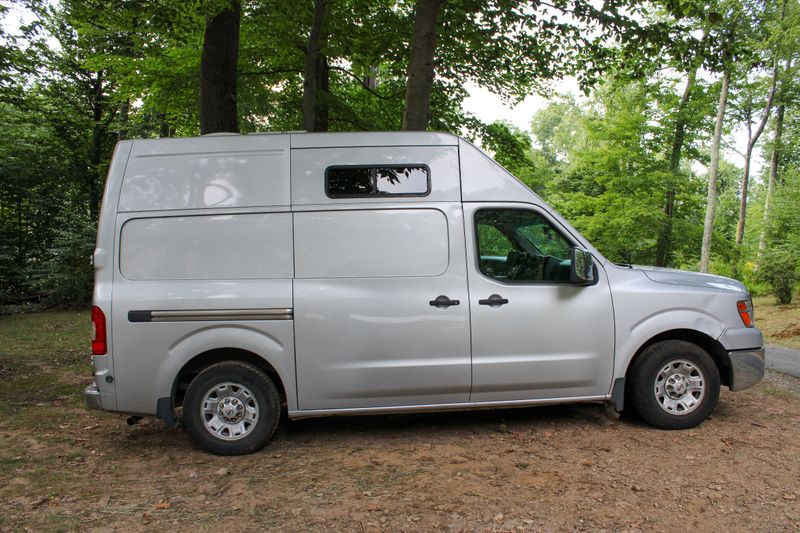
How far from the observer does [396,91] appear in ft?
50.4

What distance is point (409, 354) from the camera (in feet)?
16.3

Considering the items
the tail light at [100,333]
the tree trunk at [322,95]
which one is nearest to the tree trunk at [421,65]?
the tree trunk at [322,95]

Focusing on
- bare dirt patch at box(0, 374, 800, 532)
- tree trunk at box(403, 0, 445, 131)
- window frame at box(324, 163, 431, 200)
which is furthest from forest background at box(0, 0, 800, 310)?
bare dirt patch at box(0, 374, 800, 532)

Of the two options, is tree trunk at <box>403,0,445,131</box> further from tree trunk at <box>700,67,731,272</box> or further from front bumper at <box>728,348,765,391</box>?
tree trunk at <box>700,67,731,272</box>

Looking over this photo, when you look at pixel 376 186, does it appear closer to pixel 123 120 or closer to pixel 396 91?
pixel 396 91

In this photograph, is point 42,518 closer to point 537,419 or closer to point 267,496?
point 267,496

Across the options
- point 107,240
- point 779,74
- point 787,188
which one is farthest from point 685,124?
point 107,240

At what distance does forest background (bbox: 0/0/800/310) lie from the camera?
10227mm

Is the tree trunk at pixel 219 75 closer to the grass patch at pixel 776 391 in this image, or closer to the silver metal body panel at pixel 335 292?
the silver metal body panel at pixel 335 292

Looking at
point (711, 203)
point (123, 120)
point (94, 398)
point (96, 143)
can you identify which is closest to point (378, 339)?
point (94, 398)

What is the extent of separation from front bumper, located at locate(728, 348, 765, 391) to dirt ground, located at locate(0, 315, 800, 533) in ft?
1.40

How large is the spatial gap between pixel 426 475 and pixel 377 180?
7.87ft

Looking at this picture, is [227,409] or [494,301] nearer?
[227,409]

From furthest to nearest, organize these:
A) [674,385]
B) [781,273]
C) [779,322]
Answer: [781,273], [779,322], [674,385]
